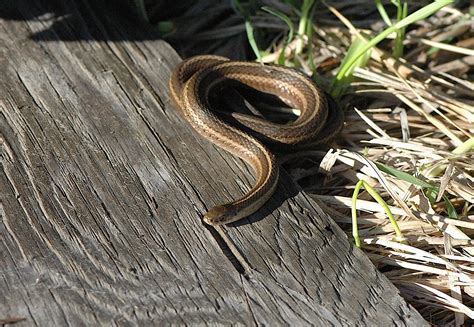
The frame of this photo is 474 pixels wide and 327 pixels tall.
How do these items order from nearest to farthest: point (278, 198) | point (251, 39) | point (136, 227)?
point (136, 227) < point (278, 198) < point (251, 39)

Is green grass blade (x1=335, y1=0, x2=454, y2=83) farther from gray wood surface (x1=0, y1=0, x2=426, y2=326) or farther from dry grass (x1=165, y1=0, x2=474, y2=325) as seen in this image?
gray wood surface (x1=0, y1=0, x2=426, y2=326)

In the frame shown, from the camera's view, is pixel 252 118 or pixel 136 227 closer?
pixel 136 227

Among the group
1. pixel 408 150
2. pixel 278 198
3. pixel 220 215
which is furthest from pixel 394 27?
pixel 220 215

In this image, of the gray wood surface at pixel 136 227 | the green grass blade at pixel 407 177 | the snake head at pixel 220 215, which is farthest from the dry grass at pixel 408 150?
the snake head at pixel 220 215

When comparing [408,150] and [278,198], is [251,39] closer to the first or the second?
[408,150]

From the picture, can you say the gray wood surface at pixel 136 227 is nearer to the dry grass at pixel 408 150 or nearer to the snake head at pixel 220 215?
the snake head at pixel 220 215

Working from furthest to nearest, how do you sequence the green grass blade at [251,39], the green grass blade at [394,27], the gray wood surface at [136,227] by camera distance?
the green grass blade at [251,39], the green grass blade at [394,27], the gray wood surface at [136,227]

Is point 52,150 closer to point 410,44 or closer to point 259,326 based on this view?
point 259,326
